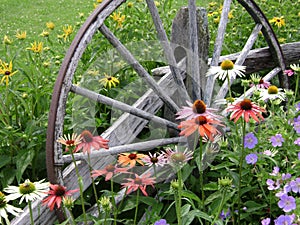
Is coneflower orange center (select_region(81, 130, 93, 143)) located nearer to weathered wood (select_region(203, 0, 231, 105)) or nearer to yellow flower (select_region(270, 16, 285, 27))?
weathered wood (select_region(203, 0, 231, 105))

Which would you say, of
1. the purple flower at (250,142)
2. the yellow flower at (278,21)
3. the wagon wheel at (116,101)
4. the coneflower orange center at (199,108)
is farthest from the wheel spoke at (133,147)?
the yellow flower at (278,21)

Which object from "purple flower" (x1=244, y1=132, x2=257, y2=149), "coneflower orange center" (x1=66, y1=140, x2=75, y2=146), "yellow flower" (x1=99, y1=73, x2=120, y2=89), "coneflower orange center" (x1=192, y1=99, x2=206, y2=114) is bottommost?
"purple flower" (x1=244, y1=132, x2=257, y2=149)

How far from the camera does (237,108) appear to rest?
1791 millimetres

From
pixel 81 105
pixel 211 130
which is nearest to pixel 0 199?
pixel 211 130

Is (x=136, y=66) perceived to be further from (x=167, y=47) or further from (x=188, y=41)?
(x=188, y=41)

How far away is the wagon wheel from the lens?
7.20 ft

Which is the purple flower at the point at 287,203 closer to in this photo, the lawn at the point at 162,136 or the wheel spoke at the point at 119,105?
the lawn at the point at 162,136

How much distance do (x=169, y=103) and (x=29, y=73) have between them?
27.8 inches

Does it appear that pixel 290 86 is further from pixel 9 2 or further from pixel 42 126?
pixel 9 2

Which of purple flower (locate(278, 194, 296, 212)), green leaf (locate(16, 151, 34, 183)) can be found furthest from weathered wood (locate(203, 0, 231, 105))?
purple flower (locate(278, 194, 296, 212))

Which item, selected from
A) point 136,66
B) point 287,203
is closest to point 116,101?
point 136,66

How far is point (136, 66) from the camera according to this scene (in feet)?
8.41

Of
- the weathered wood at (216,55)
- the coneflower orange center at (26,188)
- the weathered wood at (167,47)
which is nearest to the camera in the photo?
the coneflower orange center at (26,188)

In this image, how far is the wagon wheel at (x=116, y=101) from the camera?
7.20 feet
